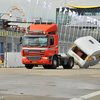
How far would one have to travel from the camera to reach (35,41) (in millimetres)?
26672

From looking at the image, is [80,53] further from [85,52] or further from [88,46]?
[88,46]

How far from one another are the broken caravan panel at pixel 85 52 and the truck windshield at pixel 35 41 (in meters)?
4.11

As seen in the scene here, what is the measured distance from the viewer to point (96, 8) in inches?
6304

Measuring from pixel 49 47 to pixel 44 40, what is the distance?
678 millimetres

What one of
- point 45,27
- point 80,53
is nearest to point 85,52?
point 80,53

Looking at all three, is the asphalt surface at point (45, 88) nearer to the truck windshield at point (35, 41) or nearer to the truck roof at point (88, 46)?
the truck windshield at point (35, 41)

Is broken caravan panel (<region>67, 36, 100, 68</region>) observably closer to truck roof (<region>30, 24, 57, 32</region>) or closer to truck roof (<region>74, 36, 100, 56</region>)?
truck roof (<region>74, 36, 100, 56</region>)

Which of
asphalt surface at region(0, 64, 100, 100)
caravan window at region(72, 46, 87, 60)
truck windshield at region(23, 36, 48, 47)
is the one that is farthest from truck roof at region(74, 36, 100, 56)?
asphalt surface at region(0, 64, 100, 100)

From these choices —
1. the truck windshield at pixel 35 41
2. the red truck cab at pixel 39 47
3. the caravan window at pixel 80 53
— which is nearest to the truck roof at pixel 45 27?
the red truck cab at pixel 39 47

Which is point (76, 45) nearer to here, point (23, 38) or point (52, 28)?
point (52, 28)

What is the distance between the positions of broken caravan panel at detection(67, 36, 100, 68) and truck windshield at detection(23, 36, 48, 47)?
4.11m

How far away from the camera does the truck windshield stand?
2658cm

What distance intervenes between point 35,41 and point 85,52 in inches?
193

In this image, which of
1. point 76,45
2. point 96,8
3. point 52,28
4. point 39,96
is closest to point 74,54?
point 76,45
